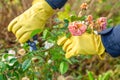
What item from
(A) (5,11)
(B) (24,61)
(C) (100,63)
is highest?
(A) (5,11)

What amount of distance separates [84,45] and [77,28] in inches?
3.7

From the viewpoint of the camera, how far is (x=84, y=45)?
6.97ft

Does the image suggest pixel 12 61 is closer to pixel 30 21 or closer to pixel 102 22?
pixel 30 21

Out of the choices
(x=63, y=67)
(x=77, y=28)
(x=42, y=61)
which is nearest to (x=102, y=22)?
(x=77, y=28)

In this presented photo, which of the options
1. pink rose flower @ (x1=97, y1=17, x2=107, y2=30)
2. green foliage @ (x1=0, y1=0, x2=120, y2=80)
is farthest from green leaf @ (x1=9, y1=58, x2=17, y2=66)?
pink rose flower @ (x1=97, y1=17, x2=107, y2=30)

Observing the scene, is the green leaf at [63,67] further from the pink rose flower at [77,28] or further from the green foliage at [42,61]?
the pink rose flower at [77,28]

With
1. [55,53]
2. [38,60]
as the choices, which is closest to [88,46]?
[55,53]

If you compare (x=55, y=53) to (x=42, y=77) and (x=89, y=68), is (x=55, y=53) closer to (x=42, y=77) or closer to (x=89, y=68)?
(x=42, y=77)

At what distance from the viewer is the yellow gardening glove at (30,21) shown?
2342 millimetres

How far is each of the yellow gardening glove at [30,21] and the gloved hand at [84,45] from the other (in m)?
0.23

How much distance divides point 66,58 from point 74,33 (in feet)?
0.79

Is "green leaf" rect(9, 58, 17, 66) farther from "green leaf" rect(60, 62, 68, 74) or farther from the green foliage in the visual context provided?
"green leaf" rect(60, 62, 68, 74)

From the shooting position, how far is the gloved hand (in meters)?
2.11

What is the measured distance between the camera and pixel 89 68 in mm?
3693
